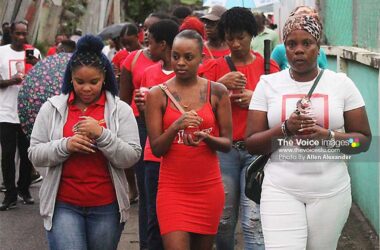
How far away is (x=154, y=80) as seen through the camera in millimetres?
6051

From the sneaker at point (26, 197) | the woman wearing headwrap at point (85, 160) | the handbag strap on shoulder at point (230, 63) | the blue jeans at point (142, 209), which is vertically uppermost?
the handbag strap on shoulder at point (230, 63)

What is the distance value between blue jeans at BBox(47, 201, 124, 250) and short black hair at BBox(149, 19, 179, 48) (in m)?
1.84

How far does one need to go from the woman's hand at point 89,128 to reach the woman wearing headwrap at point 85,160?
0.02m

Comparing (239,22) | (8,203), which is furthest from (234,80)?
(8,203)

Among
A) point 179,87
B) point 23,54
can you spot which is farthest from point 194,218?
point 23,54

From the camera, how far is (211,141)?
492 centimetres

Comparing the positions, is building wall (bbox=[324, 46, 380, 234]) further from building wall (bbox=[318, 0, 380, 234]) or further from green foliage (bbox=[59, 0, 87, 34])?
green foliage (bbox=[59, 0, 87, 34])

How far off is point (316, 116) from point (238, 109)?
144cm

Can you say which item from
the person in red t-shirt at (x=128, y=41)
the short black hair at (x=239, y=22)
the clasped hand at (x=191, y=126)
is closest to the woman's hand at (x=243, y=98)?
the short black hair at (x=239, y=22)

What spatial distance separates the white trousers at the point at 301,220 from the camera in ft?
13.8

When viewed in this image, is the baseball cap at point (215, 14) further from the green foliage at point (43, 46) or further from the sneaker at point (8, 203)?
the green foliage at point (43, 46)

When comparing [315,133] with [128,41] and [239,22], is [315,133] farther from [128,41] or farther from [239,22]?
[128,41]

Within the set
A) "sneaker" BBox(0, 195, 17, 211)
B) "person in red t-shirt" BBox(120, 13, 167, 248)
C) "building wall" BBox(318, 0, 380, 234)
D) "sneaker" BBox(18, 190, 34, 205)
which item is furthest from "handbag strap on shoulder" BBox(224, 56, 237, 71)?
"sneaker" BBox(18, 190, 34, 205)

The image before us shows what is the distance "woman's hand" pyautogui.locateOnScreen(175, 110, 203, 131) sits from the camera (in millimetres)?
4750
